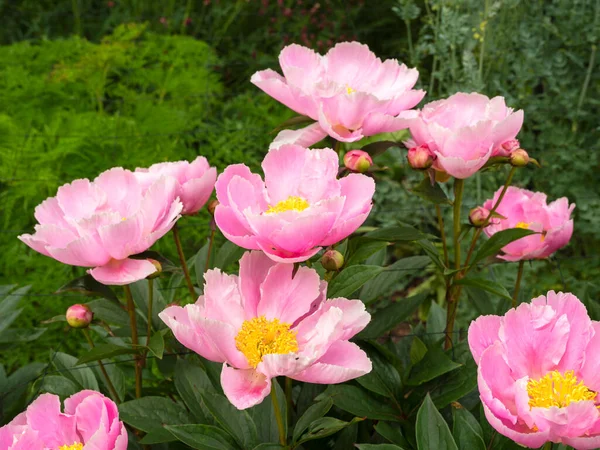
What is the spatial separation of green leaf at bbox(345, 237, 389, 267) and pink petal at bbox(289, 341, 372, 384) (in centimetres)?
16

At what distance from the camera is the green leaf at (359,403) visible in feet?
2.49

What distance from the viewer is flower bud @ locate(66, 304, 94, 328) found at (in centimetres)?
73

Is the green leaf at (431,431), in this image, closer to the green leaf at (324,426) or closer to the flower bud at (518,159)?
the green leaf at (324,426)

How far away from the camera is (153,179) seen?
0.76m

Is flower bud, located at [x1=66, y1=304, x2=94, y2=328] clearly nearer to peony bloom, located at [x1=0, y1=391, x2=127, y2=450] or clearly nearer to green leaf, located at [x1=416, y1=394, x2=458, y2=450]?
peony bloom, located at [x1=0, y1=391, x2=127, y2=450]

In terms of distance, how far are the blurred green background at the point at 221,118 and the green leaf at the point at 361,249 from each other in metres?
0.77

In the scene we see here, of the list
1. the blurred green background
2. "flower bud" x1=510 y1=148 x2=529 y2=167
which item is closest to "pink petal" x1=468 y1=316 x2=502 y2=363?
"flower bud" x1=510 y1=148 x2=529 y2=167

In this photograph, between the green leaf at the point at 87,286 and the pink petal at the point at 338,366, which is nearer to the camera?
the pink petal at the point at 338,366

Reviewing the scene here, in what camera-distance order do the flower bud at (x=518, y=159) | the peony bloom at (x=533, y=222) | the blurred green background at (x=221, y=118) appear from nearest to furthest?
the flower bud at (x=518, y=159), the peony bloom at (x=533, y=222), the blurred green background at (x=221, y=118)

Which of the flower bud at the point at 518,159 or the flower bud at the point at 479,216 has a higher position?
the flower bud at the point at 518,159

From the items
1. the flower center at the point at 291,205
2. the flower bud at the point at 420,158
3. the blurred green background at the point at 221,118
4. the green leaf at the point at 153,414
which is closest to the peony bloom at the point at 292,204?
→ the flower center at the point at 291,205

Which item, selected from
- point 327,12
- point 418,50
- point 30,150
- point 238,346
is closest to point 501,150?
point 238,346

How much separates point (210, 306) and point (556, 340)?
284 millimetres

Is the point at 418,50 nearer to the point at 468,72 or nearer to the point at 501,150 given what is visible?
the point at 468,72
